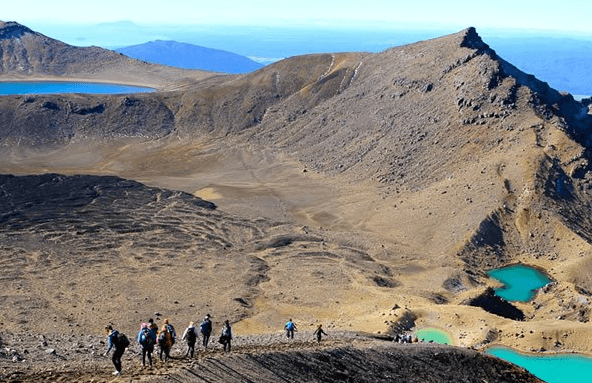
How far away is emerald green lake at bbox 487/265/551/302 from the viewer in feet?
175

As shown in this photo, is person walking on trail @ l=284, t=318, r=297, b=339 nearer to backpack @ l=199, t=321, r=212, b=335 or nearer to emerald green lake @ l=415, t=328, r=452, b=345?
backpack @ l=199, t=321, r=212, b=335

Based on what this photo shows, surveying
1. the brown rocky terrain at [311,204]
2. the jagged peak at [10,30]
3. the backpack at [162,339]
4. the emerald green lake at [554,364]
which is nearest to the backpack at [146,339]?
the backpack at [162,339]

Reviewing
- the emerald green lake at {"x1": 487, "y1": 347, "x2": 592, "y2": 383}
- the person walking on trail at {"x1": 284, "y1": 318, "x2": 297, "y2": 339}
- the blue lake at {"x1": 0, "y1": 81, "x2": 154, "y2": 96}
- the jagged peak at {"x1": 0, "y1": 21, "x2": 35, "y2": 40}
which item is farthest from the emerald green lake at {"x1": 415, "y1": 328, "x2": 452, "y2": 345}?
the jagged peak at {"x1": 0, "y1": 21, "x2": 35, "y2": 40}

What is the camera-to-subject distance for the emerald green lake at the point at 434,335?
135 ft

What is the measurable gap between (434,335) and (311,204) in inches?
1269

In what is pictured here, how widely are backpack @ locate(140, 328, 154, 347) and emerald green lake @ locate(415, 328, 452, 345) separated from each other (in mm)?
24255

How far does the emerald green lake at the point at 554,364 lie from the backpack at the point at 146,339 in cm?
2500

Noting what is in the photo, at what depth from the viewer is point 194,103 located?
355 ft

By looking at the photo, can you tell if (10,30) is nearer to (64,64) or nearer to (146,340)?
(64,64)

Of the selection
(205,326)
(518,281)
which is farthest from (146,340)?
(518,281)

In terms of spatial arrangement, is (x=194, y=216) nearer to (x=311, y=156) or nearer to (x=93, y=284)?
(x=93, y=284)

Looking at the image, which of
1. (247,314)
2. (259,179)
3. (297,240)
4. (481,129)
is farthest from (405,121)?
(247,314)

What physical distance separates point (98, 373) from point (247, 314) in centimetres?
2458

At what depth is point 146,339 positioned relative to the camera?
20.5m
